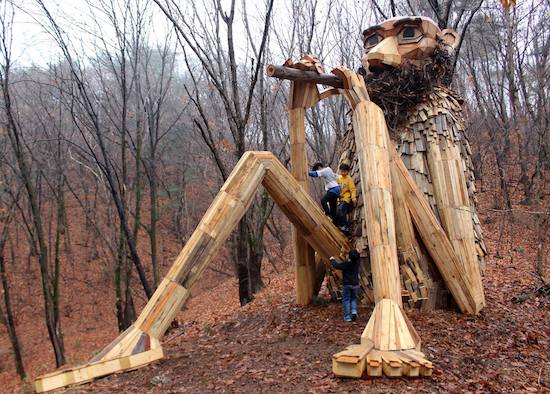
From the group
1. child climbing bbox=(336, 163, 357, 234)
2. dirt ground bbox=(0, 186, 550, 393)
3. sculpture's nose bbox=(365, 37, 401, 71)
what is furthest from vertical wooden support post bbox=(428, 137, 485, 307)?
sculpture's nose bbox=(365, 37, 401, 71)

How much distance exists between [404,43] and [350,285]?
3.21 meters

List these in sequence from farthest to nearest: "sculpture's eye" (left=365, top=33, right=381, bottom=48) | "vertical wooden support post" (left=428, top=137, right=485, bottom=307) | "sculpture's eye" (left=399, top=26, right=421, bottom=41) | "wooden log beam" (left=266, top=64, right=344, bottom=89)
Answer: "sculpture's eye" (left=365, top=33, right=381, bottom=48) → "sculpture's eye" (left=399, top=26, right=421, bottom=41) → "vertical wooden support post" (left=428, top=137, right=485, bottom=307) → "wooden log beam" (left=266, top=64, right=344, bottom=89)

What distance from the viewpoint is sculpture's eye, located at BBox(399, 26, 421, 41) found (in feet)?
20.9

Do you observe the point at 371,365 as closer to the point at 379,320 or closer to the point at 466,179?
the point at 379,320

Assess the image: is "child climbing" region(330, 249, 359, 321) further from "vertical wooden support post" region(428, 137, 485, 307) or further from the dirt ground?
"vertical wooden support post" region(428, 137, 485, 307)

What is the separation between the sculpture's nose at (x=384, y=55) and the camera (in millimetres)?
6242

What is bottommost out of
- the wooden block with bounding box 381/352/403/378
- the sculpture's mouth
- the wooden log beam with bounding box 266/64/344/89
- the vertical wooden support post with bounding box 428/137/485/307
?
the wooden block with bounding box 381/352/403/378

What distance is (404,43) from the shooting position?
6387mm

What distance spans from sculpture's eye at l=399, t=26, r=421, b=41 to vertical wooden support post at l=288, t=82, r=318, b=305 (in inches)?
52.7

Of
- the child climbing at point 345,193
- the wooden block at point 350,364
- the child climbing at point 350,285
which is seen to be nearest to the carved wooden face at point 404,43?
the child climbing at point 345,193

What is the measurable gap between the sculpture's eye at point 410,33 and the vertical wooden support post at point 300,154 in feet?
4.39

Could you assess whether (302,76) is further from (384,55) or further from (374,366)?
(374,366)

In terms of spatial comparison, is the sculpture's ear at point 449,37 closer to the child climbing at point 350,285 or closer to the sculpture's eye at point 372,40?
the sculpture's eye at point 372,40

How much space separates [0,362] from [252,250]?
925 centimetres
